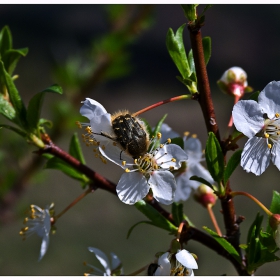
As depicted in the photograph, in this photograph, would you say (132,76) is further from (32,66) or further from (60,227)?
(60,227)

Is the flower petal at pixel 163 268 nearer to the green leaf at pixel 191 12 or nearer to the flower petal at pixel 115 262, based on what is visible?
the flower petal at pixel 115 262

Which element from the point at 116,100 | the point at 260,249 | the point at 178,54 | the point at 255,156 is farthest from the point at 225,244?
the point at 116,100

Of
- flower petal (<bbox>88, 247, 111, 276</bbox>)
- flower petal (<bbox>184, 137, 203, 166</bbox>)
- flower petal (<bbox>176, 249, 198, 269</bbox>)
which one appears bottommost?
flower petal (<bbox>88, 247, 111, 276</bbox>)

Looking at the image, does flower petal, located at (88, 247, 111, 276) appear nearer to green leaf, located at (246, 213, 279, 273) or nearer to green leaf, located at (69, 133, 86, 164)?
green leaf, located at (69, 133, 86, 164)

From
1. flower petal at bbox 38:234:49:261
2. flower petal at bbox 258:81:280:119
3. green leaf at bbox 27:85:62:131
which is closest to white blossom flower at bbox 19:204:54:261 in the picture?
flower petal at bbox 38:234:49:261

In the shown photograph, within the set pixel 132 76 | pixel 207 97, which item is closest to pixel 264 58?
pixel 132 76

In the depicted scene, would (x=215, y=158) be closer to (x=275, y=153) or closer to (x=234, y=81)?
(x=275, y=153)
